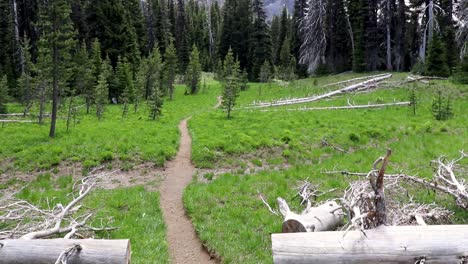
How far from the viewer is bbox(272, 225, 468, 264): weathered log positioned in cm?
→ 538

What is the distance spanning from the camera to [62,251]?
578 cm

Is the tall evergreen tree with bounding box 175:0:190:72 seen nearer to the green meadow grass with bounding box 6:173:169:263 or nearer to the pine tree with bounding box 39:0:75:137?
the pine tree with bounding box 39:0:75:137

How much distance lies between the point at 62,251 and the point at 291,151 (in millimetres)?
11433

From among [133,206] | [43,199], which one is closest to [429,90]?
[133,206]

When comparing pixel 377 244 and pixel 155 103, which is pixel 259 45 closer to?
pixel 155 103

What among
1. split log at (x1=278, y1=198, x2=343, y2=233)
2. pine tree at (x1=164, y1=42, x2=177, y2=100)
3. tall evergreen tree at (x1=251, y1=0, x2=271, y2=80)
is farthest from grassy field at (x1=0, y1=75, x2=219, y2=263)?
tall evergreen tree at (x1=251, y1=0, x2=271, y2=80)

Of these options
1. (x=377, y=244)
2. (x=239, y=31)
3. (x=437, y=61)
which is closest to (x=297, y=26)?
(x=239, y=31)

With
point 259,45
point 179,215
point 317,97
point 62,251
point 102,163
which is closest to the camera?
point 62,251

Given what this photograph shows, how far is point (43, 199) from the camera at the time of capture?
36.8ft

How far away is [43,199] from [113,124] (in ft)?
36.9

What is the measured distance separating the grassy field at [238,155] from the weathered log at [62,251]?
5.06 feet

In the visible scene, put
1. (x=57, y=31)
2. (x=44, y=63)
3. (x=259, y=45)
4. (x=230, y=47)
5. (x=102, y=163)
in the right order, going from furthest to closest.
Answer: (x=259, y=45)
(x=230, y=47)
(x=44, y=63)
(x=57, y=31)
(x=102, y=163)

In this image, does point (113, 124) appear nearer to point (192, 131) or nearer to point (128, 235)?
point (192, 131)

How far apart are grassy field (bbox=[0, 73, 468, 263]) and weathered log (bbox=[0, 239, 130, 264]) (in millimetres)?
1541
